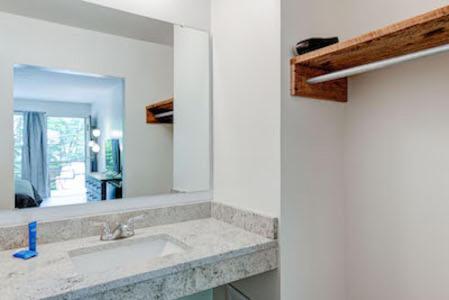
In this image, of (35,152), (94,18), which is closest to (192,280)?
(35,152)

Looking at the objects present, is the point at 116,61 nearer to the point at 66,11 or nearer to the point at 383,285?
the point at 66,11

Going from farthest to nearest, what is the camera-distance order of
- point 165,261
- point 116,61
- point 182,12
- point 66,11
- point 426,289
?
point 182,12, point 116,61, point 66,11, point 426,289, point 165,261

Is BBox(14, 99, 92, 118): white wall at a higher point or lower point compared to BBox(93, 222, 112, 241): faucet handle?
higher

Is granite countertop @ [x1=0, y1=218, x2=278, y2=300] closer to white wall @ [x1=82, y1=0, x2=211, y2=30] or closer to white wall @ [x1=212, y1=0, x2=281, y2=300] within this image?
white wall @ [x1=212, y1=0, x2=281, y2=300]

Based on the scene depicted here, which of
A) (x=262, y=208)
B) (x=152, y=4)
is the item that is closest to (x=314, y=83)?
(x=262, y=208)

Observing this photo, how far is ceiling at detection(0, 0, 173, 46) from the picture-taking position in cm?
124

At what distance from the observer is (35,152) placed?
1244 millimetres

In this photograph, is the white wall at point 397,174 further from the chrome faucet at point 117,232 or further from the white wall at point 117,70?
the chrome faucet at point 117,232

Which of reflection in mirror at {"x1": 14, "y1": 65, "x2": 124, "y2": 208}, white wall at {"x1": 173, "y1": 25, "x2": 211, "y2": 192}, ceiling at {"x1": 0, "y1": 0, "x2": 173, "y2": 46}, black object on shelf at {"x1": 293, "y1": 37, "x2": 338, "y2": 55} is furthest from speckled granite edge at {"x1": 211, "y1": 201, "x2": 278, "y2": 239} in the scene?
ceiling at {"x1": 0, "y1": 0, "x2": 173, "y2": 46}

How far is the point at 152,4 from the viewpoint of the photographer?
4.92 ft

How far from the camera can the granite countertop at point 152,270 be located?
863 millimetres

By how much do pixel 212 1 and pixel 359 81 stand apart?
3.10 ft

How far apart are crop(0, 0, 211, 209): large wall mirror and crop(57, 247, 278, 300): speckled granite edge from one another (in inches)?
22.5

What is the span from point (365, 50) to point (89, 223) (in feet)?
4.62
